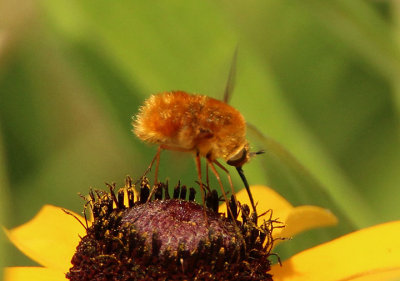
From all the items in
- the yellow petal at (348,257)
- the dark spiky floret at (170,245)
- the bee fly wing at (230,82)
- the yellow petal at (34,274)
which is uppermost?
the bee fly wing at (230,82)

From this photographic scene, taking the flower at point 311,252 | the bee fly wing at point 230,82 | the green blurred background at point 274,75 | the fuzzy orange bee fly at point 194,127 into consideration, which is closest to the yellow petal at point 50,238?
the flower at point 311,252

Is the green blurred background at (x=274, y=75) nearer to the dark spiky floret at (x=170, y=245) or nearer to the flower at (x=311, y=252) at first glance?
the flower at (x=311, y=252)

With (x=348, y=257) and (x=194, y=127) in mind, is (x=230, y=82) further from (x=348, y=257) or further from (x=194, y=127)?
(x=348, y=257)

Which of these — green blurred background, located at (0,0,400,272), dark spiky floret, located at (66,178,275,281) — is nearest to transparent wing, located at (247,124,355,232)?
green blurred background, located at (0,0,400,272)

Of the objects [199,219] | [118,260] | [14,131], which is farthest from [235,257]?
[14,131]

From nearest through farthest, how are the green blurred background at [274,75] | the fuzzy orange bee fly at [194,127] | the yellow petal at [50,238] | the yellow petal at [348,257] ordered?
the fuzzy orange bee fly at [194,127] → the yellow petal at [348,257] → the yellow petal at [50,238] → the green blurred background at [274,75]
